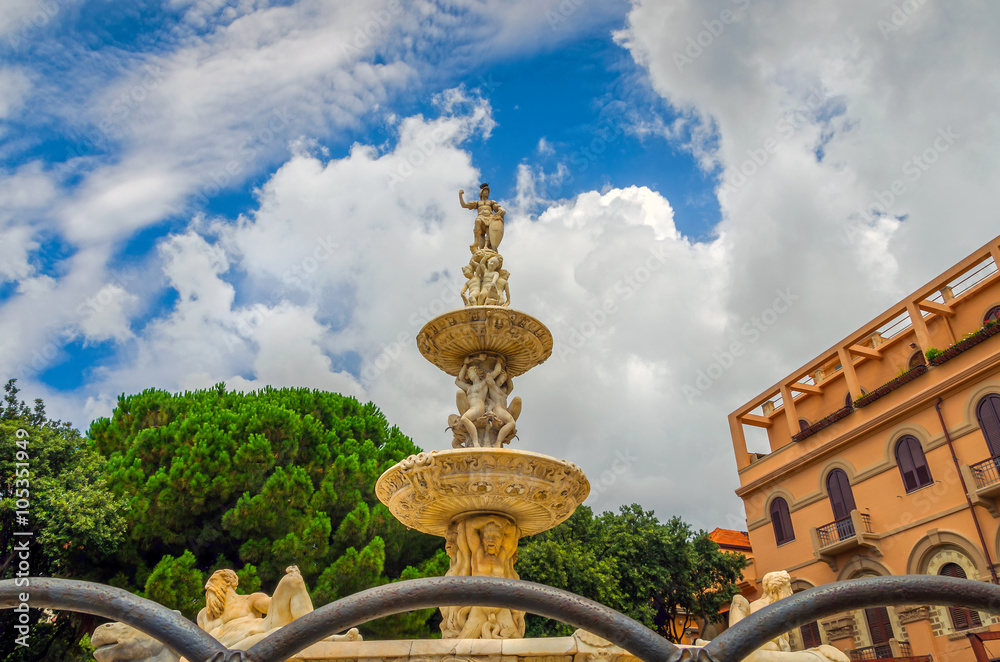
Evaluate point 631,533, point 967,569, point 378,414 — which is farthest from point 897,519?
point 378,414

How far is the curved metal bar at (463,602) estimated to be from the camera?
1254 millimetres

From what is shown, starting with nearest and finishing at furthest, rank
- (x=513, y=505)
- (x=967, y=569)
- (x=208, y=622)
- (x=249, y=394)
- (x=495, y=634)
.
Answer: (x=208, y=622) < (x=495, y=634) < (x=513, y=505) < (x=967, y=569) < (x=249, y=394)

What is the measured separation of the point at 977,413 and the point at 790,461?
6703 millimetres

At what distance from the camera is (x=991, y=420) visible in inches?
699

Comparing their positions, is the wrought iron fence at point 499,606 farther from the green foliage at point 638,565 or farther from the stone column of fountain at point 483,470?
the green foliage at point 638,565

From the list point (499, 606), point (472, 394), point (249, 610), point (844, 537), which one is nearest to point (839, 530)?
point (844, 537)

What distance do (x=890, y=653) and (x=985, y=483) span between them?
18.0ft

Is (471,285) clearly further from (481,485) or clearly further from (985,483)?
(985,483)

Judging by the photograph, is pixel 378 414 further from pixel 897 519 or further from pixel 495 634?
pixel 897 519

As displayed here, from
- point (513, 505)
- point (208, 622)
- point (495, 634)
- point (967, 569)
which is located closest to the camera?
point (208, 622)

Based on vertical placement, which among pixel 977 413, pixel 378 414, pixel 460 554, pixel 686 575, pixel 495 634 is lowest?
pixel 495 634

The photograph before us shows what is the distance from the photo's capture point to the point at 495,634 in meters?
6.58

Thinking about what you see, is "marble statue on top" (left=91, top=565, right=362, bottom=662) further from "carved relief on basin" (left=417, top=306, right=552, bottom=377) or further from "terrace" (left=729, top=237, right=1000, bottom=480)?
"terrace" (left=729, top=237, right=1000, bottom=480)

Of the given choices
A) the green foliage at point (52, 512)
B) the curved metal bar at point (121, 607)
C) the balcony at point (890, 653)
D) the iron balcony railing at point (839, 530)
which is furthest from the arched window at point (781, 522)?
the curved metal bar at point (121, 607)
